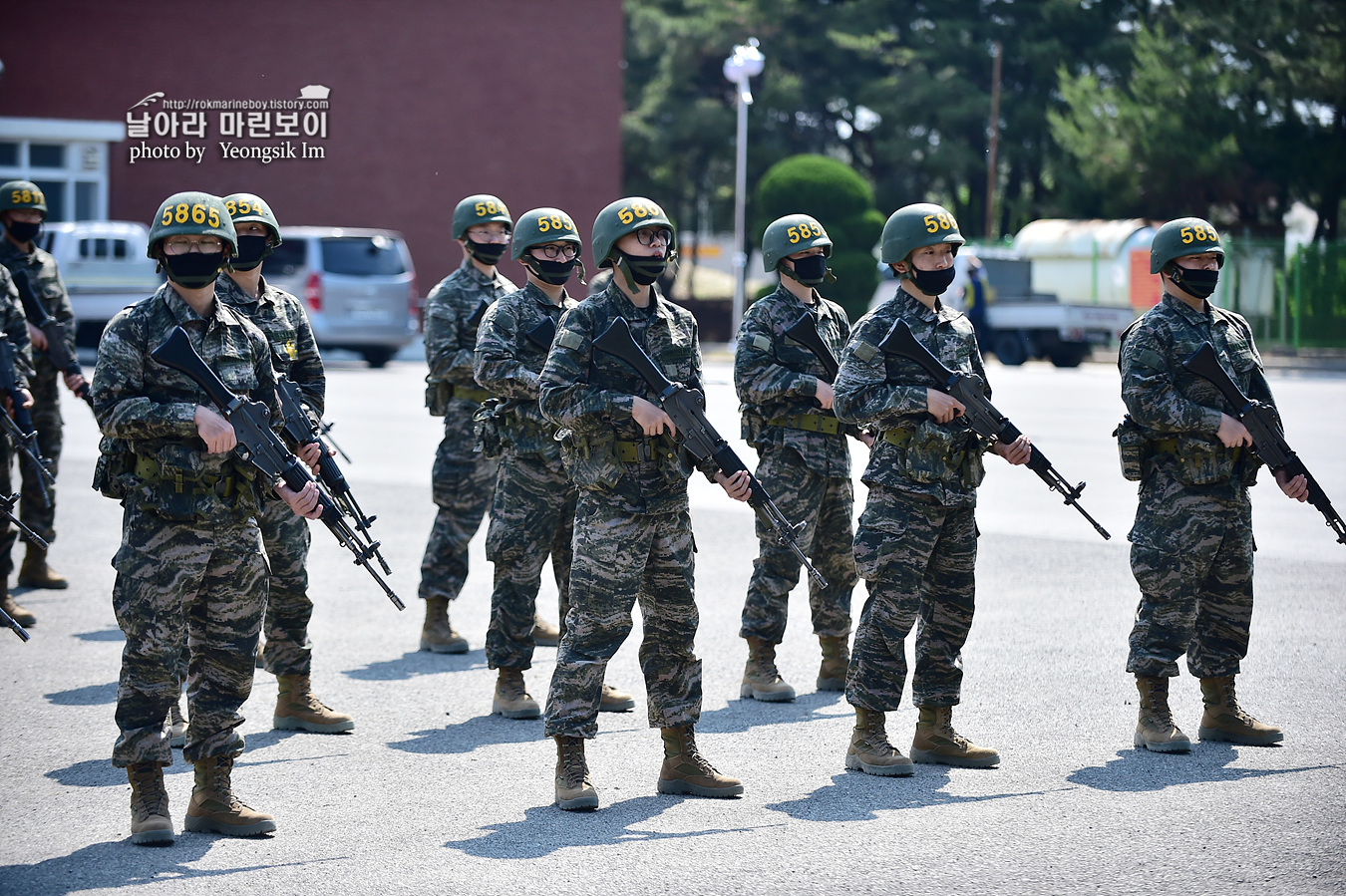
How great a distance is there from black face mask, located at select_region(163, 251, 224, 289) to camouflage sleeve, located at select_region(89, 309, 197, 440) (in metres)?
0.20

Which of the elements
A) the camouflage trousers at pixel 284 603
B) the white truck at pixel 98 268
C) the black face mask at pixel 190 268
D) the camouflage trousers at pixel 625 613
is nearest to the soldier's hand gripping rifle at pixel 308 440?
the black face mask at pixel 190 268

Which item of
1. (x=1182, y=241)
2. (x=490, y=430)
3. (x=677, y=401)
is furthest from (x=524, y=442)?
(x=1182, y=241)

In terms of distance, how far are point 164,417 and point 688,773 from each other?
2.23 m

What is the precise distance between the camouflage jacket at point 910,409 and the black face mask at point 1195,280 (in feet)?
3.17

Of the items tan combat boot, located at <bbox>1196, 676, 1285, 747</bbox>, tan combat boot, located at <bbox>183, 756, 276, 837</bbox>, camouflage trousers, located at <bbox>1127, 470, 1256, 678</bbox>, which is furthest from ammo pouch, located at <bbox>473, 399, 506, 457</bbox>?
tan combat boot, located at <bbox>1196, 676, 1285, 747</bbox>

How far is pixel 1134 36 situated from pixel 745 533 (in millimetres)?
34393

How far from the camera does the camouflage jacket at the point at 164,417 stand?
488 cm

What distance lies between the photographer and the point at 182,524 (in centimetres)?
500

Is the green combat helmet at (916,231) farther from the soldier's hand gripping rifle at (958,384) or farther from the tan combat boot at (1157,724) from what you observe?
the tan combat boot at (1157,724)

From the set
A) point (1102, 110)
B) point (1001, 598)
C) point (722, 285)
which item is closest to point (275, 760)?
point (1001, 598)

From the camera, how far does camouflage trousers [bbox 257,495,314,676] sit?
21.6ft

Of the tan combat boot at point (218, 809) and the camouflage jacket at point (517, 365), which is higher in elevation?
the camouflage jacket at point (517, 365)

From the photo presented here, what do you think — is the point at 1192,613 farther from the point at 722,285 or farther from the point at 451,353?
the point at 722,285

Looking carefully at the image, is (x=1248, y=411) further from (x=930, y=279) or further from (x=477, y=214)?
(x=477, y=214)
